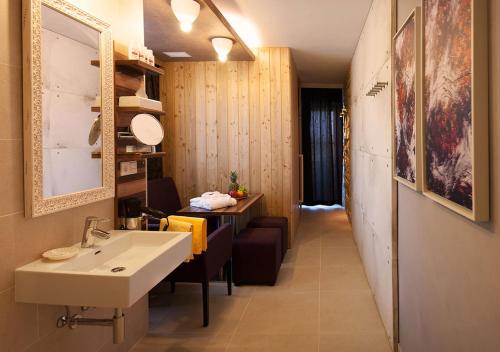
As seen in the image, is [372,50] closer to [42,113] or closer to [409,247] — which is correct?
[409,247]

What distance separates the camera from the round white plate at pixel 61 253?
1.88 meters

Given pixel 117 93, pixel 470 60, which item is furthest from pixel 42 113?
pixel 470 60

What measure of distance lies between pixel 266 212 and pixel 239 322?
2.33 meters

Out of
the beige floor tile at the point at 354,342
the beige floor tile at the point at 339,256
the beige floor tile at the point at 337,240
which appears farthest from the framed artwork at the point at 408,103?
the beige floor tile at the point at 337,240

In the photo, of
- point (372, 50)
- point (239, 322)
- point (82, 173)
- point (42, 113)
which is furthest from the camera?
point (372, 50)

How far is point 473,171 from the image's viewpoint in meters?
1.26

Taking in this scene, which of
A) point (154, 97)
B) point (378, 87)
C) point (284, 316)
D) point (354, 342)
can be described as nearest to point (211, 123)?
point (154, 97)

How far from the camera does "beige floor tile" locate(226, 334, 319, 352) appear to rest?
112 inches

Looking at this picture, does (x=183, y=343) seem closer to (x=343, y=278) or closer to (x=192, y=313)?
(x=192, y=313)

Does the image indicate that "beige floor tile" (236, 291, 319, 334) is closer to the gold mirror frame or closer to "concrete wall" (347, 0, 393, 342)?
"concrete wall" (347, 0, 393, 342)

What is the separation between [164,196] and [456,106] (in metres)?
3.82

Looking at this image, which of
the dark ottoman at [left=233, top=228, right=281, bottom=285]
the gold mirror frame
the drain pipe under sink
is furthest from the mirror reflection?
the dark ottoman at [left=233, top=228, right=281, bottom=285]

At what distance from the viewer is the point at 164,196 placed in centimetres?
486

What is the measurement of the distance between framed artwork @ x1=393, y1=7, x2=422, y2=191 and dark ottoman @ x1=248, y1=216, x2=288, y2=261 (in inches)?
96.7
